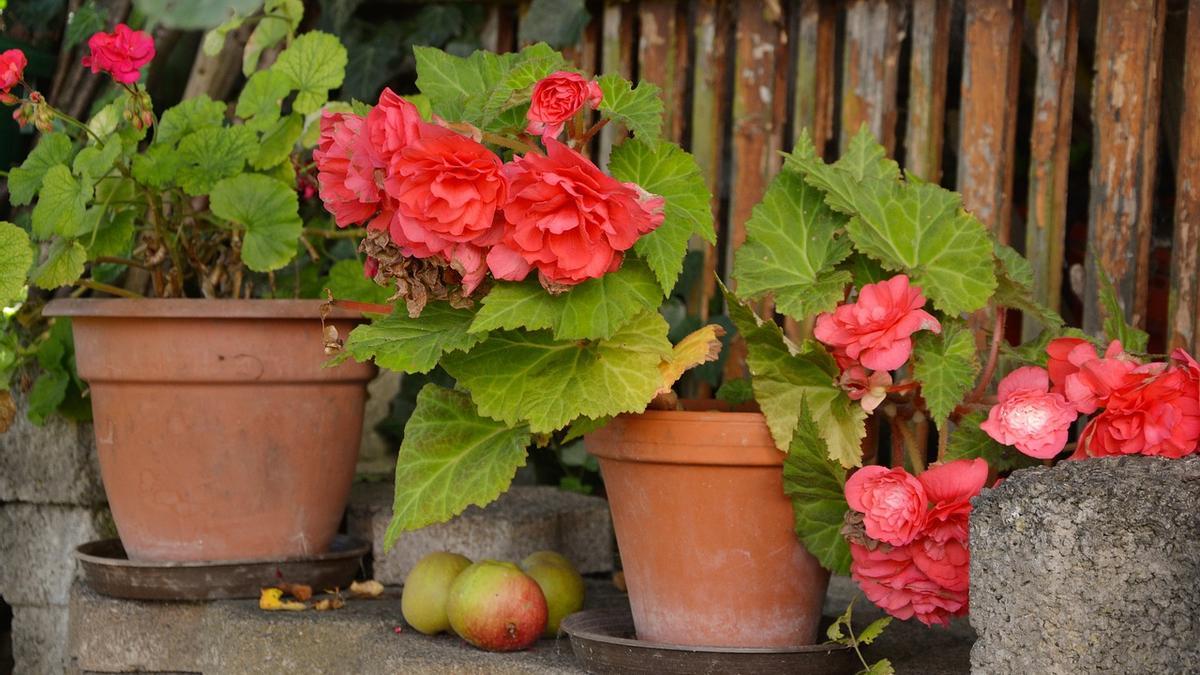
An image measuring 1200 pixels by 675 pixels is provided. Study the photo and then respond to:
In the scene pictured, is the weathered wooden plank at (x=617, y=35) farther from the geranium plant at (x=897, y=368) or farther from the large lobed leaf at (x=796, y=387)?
the large lobed leaf at (x=796, y=387)

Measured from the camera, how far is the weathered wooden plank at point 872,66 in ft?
8.16

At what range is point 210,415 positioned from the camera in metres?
2.21

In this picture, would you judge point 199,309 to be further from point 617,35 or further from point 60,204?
point 617,35

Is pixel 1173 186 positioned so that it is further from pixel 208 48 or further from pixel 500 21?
pixel 208 48

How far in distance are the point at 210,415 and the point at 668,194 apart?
99 cm

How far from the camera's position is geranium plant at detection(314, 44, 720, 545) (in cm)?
147

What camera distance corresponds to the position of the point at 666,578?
5.61ft

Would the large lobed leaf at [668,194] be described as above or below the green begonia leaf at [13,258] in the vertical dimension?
above

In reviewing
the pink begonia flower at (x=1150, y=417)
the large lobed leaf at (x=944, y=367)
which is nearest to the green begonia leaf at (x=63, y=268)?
the large lobed leaf at (x=944, y=367)

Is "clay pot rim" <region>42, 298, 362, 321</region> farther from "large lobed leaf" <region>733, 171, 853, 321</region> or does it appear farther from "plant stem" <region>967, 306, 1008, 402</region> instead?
"plant stem" <region>967, 306, 1008, 402</region>

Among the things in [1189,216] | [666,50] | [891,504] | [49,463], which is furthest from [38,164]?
[1189,216]

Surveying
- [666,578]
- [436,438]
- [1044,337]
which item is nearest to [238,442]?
[436,438]

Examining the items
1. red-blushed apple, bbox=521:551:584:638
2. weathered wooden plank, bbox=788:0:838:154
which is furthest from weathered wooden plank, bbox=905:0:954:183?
red-blushed apple, bbox=521:551:584:638

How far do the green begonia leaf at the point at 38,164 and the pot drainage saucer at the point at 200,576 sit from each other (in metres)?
0.63
